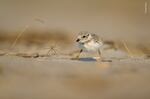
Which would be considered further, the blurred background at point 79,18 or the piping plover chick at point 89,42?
the blurred background at point 79,18

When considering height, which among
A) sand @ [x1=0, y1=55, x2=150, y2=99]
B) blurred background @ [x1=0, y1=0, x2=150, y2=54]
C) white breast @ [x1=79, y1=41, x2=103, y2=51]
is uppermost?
blurred background @ [x1=0, y1=0, x2=150, y2=54]

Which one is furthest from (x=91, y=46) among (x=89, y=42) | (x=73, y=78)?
(x=73, y=78)

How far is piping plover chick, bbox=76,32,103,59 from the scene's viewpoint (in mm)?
1506

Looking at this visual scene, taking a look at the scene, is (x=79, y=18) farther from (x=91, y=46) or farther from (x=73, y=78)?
(x=73, y=78)

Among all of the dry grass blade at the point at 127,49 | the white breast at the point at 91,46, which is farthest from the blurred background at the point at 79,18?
the white breast at the point at 91,46

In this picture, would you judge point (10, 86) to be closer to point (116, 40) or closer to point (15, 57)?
point (15, 57)

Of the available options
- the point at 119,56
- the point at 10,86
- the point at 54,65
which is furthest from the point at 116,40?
the point at 10,86

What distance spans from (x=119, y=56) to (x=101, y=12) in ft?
1.09

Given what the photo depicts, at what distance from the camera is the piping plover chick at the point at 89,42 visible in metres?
1.51

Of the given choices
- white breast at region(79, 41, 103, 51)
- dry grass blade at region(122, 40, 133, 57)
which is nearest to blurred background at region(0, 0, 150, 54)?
dry grass blade at region(122, 40, 133, 57)

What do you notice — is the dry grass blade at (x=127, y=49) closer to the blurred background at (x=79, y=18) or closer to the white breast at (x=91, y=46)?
the blurred background at (x=79, y=18)

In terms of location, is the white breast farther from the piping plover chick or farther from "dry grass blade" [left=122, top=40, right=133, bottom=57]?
"dry grass blade" [left=122, top=40, right=133, bottom=57]

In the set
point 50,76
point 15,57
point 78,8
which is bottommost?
point 50,76

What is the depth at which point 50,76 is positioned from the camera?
1621 mm
